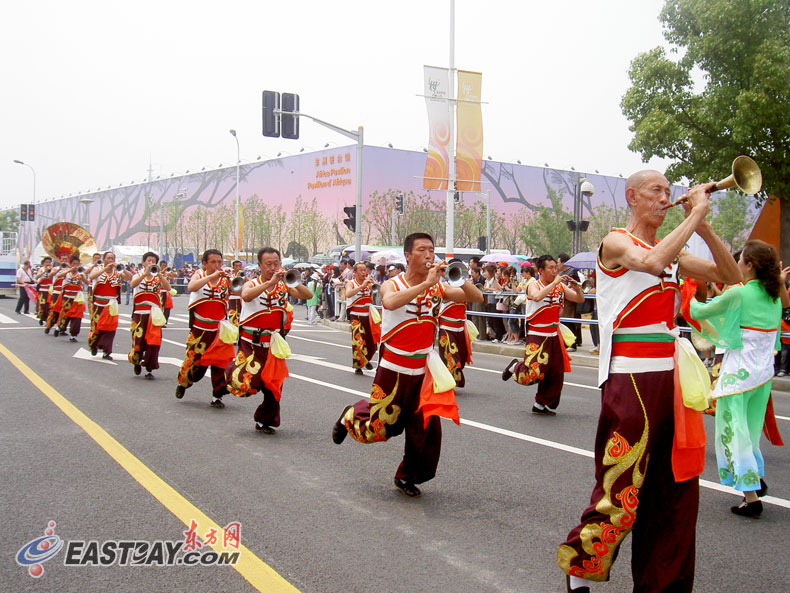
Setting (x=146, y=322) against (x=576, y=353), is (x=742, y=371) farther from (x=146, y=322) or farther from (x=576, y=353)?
(x=576, y=353)

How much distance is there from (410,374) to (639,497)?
2271mm

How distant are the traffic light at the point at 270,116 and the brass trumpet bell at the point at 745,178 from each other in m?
18.6

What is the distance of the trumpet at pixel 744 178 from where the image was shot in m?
3.52

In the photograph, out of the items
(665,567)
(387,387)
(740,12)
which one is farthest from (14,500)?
(740,12)

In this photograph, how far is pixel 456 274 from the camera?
546cm

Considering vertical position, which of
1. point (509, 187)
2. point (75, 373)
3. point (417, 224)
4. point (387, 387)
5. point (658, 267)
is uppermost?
point (509, 187)

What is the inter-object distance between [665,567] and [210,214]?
77471mm

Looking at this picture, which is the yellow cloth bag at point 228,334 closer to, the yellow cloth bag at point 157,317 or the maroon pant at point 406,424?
the yellow cloth bag at point 157,317

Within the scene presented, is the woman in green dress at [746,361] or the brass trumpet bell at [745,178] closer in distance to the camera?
the brass trumpet bell at [745,178]

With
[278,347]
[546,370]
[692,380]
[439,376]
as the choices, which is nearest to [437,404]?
[439,376]

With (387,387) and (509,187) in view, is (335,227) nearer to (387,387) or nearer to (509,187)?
(509,187)

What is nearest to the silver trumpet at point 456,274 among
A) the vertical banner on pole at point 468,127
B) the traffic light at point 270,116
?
the vertical banner on pole at point 468,127

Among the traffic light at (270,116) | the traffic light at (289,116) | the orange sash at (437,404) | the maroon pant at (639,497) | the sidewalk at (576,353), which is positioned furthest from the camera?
the traffic light at (289,116)

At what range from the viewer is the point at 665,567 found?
3.40 metres
